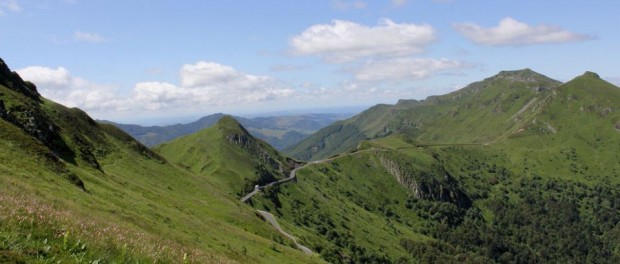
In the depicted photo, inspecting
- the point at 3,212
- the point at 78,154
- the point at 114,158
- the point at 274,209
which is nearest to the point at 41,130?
the point at 78,154

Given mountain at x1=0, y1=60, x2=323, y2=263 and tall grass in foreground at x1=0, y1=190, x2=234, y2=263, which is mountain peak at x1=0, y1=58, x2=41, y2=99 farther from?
tall grass in foreground at x1=0, y1=190, x2=234, y2=263

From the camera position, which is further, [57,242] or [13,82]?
[13,82]

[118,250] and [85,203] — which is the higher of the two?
[118,250]

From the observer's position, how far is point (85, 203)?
4288 cm

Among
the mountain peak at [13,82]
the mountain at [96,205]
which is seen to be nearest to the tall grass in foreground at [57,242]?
the mountain at [96,205]

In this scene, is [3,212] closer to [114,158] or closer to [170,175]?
[114,158]

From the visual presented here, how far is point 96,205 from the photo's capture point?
44.2 metres

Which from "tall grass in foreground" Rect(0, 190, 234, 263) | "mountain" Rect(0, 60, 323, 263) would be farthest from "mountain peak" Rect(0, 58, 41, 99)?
"tall grass in foreground" Rect(0, 190, 234, 263)

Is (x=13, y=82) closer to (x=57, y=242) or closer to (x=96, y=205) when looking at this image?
(x=96, y=205)

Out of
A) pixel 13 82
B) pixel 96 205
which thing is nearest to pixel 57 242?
pixel 96 205

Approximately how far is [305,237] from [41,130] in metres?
73.1

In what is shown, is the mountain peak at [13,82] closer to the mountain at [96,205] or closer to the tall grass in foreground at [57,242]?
the mountain at [96,205]

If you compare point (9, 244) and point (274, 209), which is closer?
point (9, 244)

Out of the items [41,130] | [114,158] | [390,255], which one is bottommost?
[390,255]
